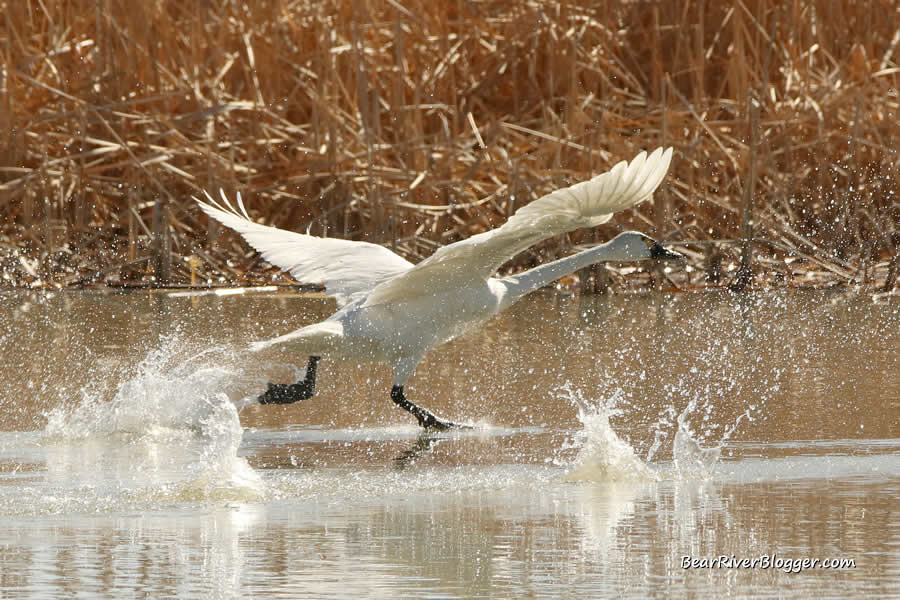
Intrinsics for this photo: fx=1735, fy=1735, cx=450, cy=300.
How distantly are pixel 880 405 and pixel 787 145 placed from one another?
7.58 m

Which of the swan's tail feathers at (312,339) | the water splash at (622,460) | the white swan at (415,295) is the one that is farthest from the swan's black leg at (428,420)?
the water splash at (622,460)

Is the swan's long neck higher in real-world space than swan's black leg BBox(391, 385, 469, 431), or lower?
higher

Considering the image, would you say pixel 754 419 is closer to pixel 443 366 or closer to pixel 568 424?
pixel 568 424

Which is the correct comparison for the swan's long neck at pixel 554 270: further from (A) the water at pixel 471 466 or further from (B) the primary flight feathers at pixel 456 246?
(A) the water at pixel 471 466

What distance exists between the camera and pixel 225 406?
748 cm

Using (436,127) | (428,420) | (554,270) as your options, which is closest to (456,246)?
(554,270)

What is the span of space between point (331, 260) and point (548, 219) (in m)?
2.22

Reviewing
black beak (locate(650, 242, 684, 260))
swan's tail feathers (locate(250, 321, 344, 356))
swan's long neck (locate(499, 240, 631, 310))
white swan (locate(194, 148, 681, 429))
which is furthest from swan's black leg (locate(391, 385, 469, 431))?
A: black beak (locate(650, 242, 684, 260))

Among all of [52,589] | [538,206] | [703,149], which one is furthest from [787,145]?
[52,589]

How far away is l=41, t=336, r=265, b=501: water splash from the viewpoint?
285 inches

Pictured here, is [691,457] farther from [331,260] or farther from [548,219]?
[331,260]

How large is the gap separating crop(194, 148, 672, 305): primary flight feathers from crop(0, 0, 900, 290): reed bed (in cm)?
548

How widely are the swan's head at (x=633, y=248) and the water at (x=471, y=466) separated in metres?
0.83

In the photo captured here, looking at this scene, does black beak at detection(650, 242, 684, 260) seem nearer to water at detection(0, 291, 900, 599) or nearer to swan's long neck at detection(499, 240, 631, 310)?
swan's long neck at detection(499, 240, 631, 310)
